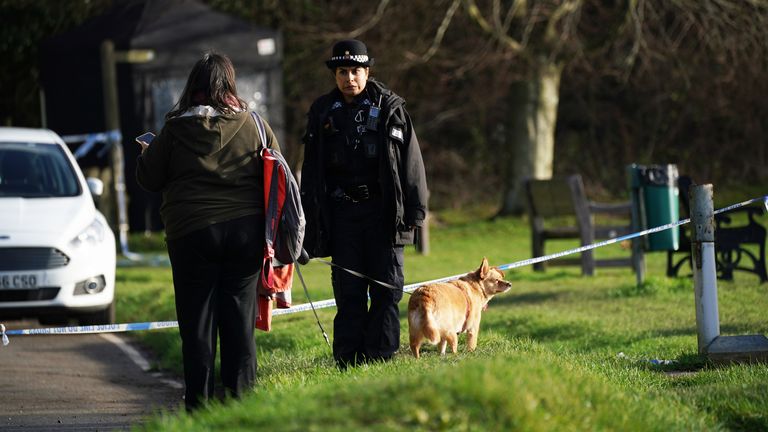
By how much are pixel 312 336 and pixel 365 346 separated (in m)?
2.56

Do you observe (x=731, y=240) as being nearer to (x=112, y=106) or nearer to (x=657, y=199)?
(x=657, y=199)

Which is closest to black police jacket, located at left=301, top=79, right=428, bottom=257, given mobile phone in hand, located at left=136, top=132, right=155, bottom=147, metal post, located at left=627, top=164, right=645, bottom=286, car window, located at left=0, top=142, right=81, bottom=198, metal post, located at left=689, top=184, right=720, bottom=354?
mobile phone in hand, located at left=136, top=132, right=155, bottom=147

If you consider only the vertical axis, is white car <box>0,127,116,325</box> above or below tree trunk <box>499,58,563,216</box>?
below

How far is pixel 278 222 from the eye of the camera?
21.7 feet

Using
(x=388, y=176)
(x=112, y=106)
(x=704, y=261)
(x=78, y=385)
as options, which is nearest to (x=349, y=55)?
(x=388, y=176)

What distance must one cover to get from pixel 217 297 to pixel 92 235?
489cm

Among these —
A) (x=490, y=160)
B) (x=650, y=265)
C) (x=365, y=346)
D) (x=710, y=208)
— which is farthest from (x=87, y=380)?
(x=490, y=160)

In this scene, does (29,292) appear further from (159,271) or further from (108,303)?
(159,271)

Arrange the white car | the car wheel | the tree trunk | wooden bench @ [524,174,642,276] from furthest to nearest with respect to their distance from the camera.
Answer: the tree trunk → wooden bench @ [524,174,642,276] → the car wheel → the white car

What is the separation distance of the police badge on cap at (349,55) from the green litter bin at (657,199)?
20.8ft

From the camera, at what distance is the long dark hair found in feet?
21.1

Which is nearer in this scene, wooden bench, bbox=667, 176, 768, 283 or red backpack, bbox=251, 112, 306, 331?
red backpack, bbox=251, 112, 306, 331

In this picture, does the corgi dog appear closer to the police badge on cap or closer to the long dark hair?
the police badge on cap

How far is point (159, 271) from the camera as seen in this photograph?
16547 mm
